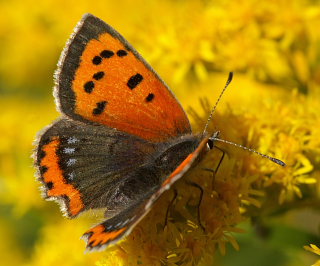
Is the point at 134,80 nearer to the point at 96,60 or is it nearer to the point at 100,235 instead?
the point at 96,60

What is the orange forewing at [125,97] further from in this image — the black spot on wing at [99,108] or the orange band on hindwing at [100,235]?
the orange band on hindwing at [100,235]

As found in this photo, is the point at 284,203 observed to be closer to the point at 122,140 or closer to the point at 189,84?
the point at 122,140

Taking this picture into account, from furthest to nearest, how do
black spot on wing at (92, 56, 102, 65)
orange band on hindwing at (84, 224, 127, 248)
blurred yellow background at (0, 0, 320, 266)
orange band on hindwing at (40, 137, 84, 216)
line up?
blurred yellow background at (0, 0, 320, 266) → black spot on wing at (92, 56, 102, 65) → orange band on hindwing at (40, 137, 84, 216) → orange band on hindwing at (84, 224, 127, 248)

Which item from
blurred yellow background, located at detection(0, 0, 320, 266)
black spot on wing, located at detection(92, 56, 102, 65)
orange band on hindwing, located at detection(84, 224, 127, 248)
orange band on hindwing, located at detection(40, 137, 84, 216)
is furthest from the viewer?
→ blurred yellow background, located at detection(0, 0, 320, 266)

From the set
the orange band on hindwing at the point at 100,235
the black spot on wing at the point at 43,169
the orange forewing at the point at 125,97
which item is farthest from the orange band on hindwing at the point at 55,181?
the orange band on hindwing at the point at 100,235

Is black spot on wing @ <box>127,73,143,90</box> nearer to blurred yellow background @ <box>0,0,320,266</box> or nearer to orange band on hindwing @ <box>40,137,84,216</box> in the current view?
orange band on hindwing @ <box>40,137,84,216</box>

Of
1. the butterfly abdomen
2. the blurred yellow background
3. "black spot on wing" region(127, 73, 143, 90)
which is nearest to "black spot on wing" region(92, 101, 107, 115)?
"black spot on wing" region(127, 73, 143, 90)

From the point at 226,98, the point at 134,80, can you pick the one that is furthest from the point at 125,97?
the point at 226,98
